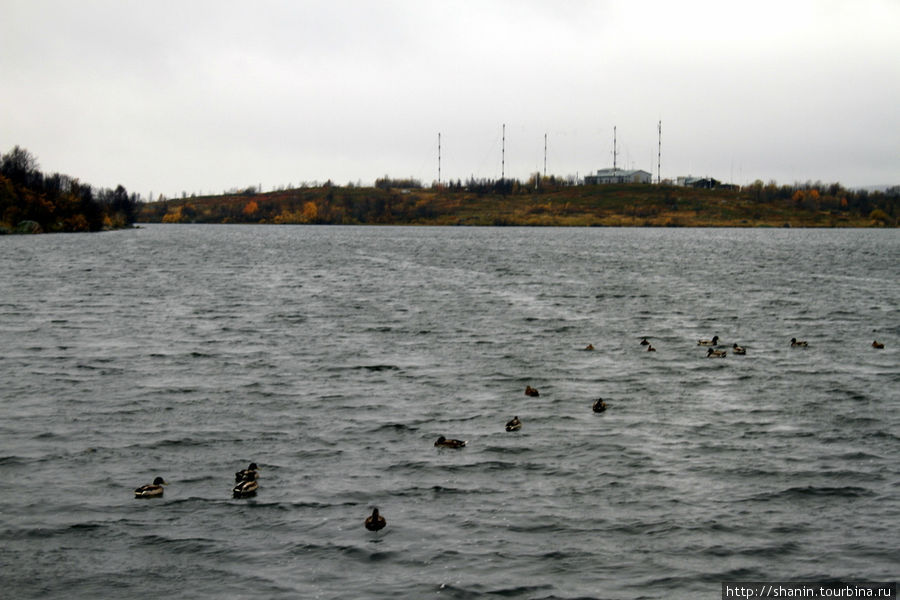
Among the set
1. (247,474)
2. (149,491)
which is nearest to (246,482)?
(247,474)

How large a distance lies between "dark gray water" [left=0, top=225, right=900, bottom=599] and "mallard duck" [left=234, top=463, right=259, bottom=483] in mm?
542

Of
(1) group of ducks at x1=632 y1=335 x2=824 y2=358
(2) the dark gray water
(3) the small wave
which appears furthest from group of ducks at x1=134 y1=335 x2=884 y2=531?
(1) group of ducks at x1=632 y1=335 x2=824 y2=358

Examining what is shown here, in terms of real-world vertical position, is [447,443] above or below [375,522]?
above

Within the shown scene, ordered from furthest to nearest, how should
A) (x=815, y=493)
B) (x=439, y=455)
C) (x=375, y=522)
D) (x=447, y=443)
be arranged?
Answer: 1. (x=447, y=443)
2. (x=439, y=455)
3. (x=815, y=493)
4. (x=375, y=522)

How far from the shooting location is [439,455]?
26.2 metres

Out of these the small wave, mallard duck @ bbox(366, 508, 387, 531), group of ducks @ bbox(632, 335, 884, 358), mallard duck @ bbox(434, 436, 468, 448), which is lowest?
the small wave

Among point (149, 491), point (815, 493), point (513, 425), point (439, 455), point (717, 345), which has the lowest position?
point (815, 493)

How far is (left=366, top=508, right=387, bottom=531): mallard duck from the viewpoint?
1977cm

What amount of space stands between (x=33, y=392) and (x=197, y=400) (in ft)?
22.8

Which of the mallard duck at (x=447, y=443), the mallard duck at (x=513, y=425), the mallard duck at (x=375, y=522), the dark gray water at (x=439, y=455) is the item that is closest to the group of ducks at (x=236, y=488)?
the dark gray water at (x=439, y=455)

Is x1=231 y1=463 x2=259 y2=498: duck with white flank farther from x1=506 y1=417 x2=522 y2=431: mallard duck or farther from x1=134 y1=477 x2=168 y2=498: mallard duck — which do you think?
x1=506 y1=417 x2=522 y2=431: mallard duck

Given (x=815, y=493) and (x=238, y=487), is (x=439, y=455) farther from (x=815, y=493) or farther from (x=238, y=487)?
(x=815, y=493)

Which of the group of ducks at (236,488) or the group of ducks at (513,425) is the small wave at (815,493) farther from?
the group of ducks at (236,488)

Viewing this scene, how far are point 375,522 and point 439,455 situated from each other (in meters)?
6.58
